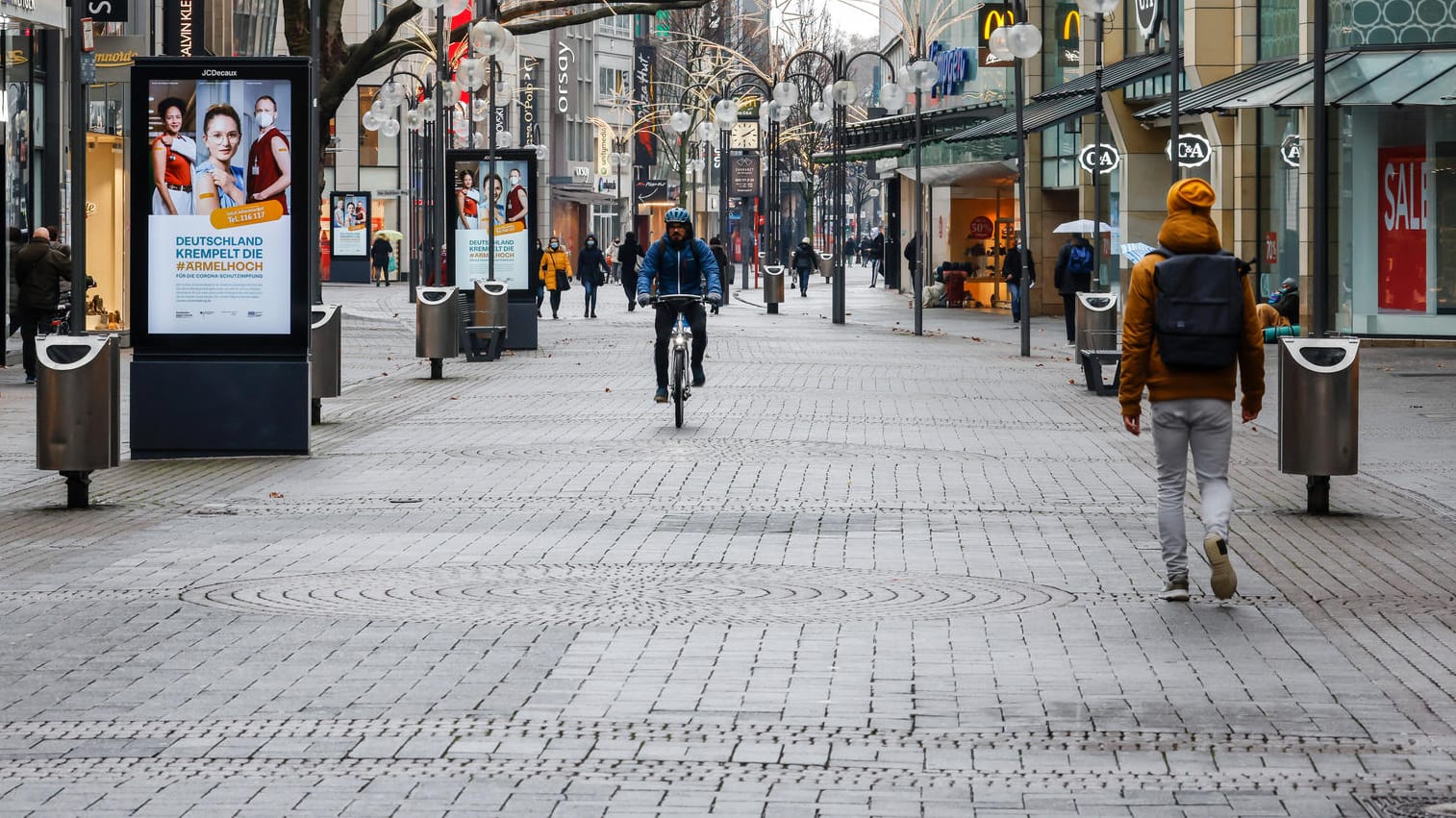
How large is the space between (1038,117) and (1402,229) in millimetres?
11879

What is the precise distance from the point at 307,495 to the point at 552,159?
323 ft

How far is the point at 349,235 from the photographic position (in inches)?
3103

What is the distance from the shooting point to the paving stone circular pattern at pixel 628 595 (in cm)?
940

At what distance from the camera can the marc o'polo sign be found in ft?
131

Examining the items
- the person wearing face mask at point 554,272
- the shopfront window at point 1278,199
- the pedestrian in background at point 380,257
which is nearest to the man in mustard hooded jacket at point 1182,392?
the shopfront window at point 1278,199

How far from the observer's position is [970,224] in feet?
198

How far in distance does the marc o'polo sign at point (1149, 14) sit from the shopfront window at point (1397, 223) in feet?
19.4

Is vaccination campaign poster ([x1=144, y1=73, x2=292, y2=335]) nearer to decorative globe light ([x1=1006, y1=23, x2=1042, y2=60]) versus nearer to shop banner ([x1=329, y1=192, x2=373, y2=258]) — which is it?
decorative globe light ([x1=1006, y1=23, x2=1042, y2=60])

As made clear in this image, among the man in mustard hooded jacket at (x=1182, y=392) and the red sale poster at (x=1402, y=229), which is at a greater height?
the red sale poster at (x=1402, y=229)

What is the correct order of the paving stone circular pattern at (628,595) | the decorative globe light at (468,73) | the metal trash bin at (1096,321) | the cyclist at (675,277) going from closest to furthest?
1. the paving stone circular pattern at (628,595)
2. the cyclist at (675,277)
3. the metal trash bin at (1096,321)
4. the decorative globe light at (468,73)

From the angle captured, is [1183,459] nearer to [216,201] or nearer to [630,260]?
[216,201]

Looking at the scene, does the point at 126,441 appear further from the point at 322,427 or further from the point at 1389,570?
the point at 1389,570

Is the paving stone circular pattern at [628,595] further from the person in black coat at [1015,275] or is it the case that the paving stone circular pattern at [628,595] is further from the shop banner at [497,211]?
the person in black coat at [1015,275]

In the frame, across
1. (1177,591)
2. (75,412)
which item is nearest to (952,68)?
(75,412)
